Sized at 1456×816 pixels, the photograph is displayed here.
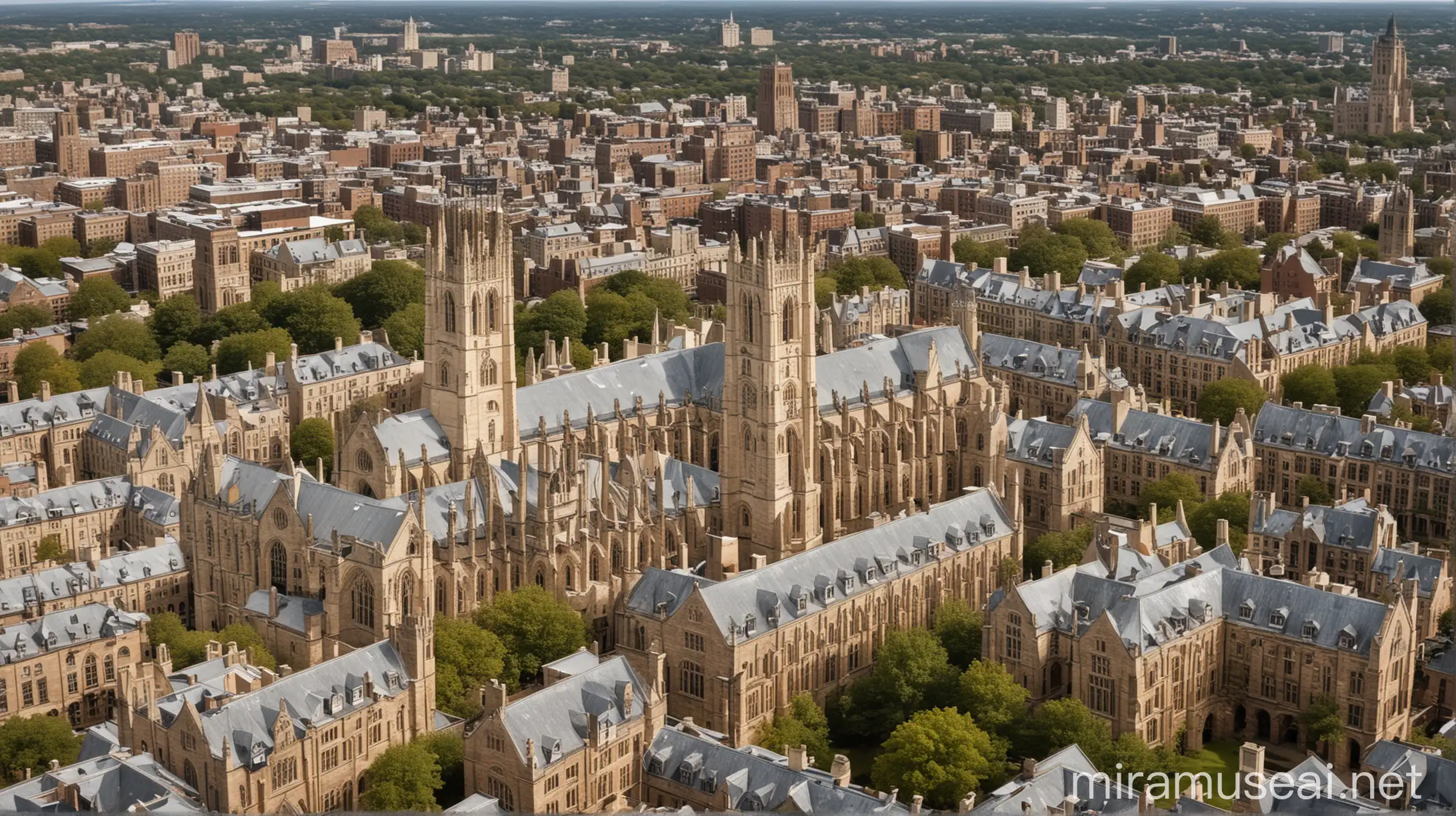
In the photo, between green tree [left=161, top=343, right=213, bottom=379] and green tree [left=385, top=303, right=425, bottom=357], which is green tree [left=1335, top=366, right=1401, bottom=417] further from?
green tree [left=161, top=343, right=213, bottom=379]

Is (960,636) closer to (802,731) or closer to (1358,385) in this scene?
(802,731)

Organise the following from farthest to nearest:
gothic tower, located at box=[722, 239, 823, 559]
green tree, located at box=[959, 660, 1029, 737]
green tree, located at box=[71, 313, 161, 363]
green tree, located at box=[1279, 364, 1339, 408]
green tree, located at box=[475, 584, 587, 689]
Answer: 1. green tree, located at box=[71, 313, 161, 363]
2. green tree, located at box=[1279, 364, 1339, 408]
3. gothic tower, located at box=[722, 239, 823, 559]
4. green tree, located at box=[475, 584, 587, 689]
5. green tree, located at box=[959, 660, 1029, 737]

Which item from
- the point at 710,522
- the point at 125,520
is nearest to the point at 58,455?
the point at 125,520

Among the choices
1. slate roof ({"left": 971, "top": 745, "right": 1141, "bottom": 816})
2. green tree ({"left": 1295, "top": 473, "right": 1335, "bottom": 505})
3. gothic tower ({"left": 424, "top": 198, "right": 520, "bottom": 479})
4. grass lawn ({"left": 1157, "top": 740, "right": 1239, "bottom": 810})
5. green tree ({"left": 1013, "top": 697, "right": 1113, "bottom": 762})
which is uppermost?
gothic tower ({"left": 424, "top": 198, "right": 520, "bottom": 479})

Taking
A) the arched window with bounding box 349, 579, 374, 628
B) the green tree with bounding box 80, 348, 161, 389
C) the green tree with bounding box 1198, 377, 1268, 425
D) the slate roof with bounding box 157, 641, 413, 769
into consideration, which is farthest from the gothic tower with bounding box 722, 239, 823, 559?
the green tree with bounding box 80, 348, 161, 389

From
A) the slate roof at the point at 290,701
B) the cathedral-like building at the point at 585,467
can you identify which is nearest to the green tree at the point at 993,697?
the cathedral-like building at the point at 585,467

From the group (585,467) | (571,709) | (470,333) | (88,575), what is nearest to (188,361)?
(88,575)
